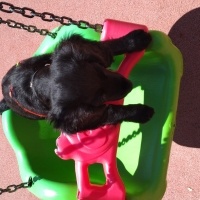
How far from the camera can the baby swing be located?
148 cm

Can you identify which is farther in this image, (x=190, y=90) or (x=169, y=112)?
(x=190, y=90)

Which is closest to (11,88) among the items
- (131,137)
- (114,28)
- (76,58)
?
(76,58)

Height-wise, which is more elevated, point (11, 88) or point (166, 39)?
point (166, 39)

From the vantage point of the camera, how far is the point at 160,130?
159cm

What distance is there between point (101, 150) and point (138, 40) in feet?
1.42

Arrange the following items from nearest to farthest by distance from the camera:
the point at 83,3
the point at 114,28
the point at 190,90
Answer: the point at 114,28
the point at 190,90
the point at 83,3

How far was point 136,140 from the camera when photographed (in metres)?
1.71

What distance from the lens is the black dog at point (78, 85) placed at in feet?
4.15

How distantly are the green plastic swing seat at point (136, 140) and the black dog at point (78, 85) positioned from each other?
0.33ft

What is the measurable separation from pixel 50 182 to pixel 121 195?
32cm

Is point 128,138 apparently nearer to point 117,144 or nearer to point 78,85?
point 117,144

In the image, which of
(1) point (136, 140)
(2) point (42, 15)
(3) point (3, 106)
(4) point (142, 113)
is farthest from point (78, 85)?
(3) point (3, 106)

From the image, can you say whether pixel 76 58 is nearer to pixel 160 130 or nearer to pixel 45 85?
pixel 45 85

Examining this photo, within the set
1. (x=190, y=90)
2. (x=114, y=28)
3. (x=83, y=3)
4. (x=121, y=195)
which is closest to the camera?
(x=121, y=195)
